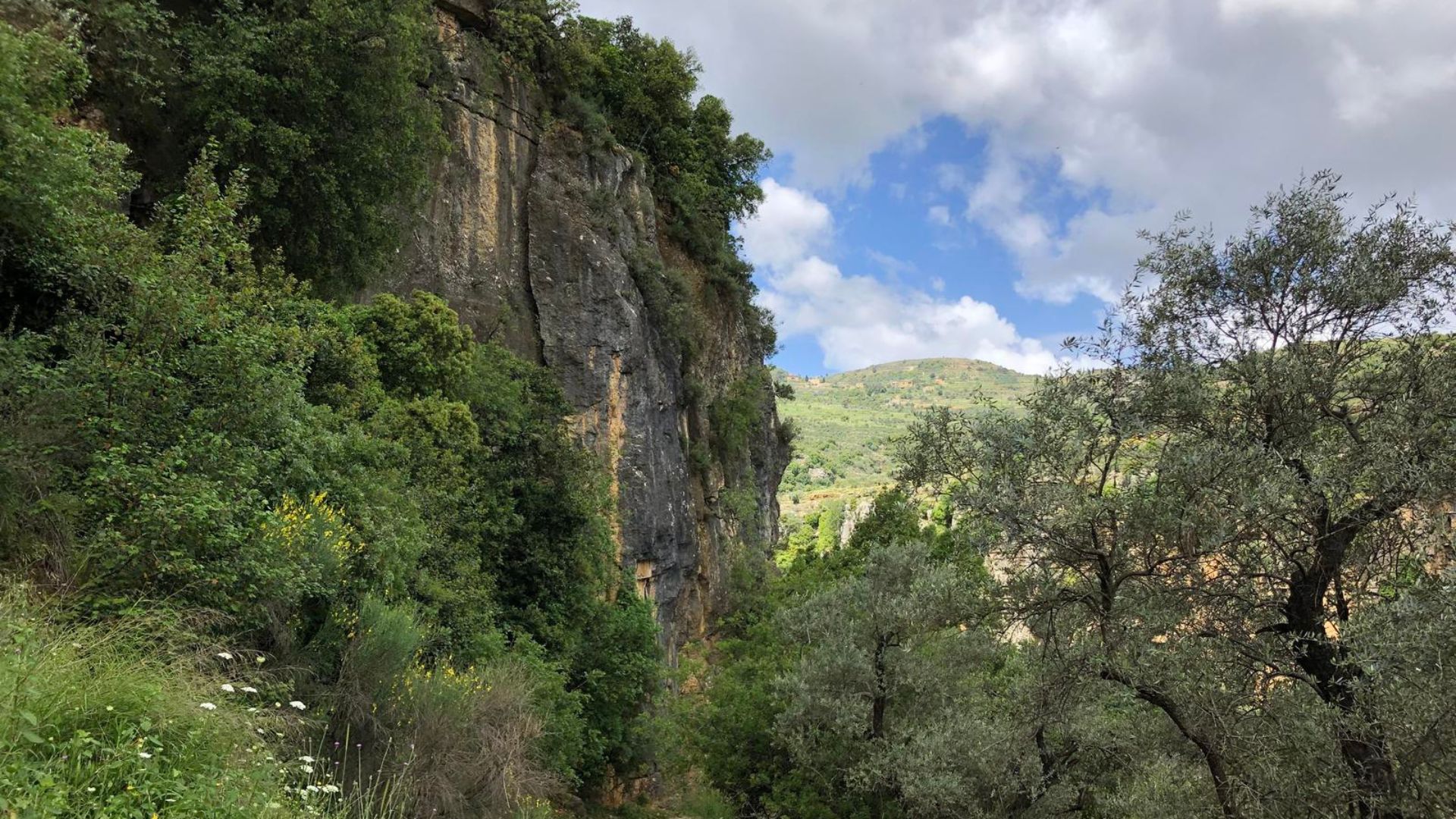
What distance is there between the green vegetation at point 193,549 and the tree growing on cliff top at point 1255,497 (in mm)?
6162

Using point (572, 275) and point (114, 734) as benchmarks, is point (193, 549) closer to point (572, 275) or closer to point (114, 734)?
point (114, 734)

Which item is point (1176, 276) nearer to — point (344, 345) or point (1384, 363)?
point (1384, 363)

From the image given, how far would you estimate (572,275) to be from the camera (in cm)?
2358

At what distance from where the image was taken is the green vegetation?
14.1ft

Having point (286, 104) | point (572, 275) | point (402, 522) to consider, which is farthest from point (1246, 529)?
point (572, 275)

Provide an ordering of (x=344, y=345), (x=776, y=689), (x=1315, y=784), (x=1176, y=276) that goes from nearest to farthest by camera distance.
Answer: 1. (x=1315, y=784)
2. (x=1176, y=276)
3. (x=344, y=345)
4. (x=776, y=689)

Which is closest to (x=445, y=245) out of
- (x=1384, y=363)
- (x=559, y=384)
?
(x=559, y=384)

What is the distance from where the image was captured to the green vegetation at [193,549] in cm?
429

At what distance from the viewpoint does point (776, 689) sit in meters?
18.0

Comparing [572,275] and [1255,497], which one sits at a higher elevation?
[572,275]

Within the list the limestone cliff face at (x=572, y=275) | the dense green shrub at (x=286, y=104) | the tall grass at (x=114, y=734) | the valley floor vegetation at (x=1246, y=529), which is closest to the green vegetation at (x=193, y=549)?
the tall grass at (x=114, y=734)

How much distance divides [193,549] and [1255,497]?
29.6ft

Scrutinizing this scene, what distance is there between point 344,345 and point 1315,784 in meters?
14.8

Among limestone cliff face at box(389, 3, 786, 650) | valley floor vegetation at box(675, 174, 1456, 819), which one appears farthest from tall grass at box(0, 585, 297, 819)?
limestone cliff face at box(389, 3, 786, 650)
